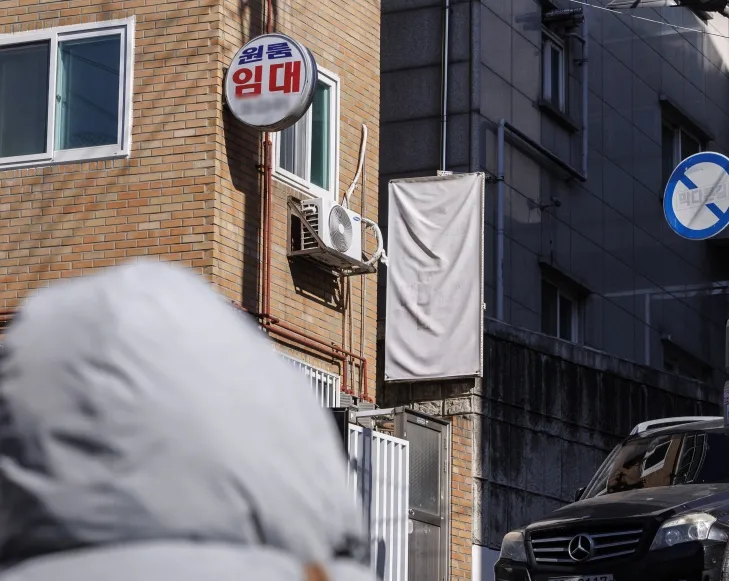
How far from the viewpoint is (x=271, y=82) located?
13766mm

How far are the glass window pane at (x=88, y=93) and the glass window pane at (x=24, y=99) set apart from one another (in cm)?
16

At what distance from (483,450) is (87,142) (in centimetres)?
485

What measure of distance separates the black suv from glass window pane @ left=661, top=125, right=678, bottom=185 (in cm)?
1479

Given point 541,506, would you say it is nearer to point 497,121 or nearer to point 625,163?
point 497,121

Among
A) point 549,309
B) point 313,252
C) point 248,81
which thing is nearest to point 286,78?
point 248,81

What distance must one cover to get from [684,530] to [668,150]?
17.3m

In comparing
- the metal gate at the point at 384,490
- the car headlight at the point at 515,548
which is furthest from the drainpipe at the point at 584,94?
the car headlight at the point at 515,548

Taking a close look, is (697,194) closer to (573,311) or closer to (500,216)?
(500,216)

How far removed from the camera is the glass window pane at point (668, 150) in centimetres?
2692

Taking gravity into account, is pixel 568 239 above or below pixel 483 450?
above

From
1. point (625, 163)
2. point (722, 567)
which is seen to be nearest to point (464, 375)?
point (722, 567)

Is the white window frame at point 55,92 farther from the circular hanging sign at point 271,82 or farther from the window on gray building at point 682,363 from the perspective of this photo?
the window on gray building at point 682,363

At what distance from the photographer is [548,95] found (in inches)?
906

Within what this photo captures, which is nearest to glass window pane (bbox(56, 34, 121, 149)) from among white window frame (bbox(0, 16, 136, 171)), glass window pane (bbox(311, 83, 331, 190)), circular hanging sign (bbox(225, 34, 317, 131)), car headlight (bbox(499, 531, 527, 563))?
white window frame (bbox(0, 16, 136, 171))
